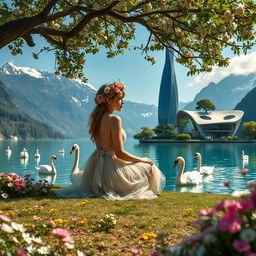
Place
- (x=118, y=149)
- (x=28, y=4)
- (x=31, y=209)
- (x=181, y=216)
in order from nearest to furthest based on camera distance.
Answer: (x=181, y=216) < (x=31, y=209) < (x=118, y=149) < (x=28, y=4)

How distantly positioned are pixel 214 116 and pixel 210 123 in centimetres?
714

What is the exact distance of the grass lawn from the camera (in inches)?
146

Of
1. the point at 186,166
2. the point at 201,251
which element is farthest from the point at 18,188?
the point at 186,166

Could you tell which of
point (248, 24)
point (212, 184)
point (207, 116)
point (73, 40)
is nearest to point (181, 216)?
point (248, 24)

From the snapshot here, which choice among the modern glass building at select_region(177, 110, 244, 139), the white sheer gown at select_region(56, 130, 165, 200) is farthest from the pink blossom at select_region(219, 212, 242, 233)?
the modern glass building at select_region(177, 110, 244, 139)

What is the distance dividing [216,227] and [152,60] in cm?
694

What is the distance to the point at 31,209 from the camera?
18.0 ft

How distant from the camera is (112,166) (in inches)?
277

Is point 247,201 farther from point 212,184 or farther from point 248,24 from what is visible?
point 212,184

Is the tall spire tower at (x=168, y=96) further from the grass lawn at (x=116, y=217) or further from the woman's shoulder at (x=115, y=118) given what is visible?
the grass lawn at (x=116, y=217)

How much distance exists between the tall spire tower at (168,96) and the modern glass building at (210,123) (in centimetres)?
3670

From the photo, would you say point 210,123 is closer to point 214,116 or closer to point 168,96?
point 214,116

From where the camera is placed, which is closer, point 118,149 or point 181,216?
point 181,216

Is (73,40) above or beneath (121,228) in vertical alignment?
above
